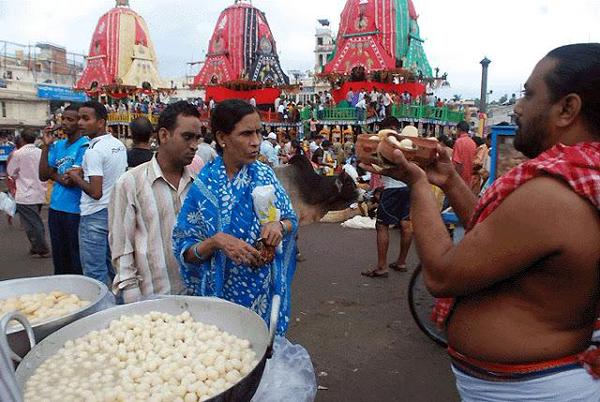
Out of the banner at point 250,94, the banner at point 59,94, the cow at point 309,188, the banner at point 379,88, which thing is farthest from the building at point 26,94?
the cow at point 309,188

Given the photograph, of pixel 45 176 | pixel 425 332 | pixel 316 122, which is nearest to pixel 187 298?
pixel 425 332

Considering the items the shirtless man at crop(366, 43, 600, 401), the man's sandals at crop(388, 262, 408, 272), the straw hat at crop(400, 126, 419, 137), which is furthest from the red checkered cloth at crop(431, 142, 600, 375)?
the man's sandals at crop(388, 262, 408, 272)

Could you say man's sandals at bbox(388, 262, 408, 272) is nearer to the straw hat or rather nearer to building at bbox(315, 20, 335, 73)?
the straw hat

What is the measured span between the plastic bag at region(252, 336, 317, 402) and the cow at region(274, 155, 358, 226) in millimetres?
4143

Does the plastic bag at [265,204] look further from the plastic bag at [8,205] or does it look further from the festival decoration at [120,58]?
the festival decoration at [120,58]

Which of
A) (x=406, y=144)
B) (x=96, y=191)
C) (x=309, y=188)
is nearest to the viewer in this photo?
(x=406, y=144)

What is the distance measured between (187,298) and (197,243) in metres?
0.34

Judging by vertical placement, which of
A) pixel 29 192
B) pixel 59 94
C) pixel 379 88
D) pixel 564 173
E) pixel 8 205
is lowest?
pixel 8 205

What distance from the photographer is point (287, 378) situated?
1.44m

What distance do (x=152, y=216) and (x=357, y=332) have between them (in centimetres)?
235

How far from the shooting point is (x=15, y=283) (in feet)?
6.15

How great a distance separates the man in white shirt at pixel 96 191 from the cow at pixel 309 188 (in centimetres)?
255

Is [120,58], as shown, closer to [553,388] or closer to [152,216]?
[152,216]

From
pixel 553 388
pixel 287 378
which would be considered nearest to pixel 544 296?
pixel 553 388
